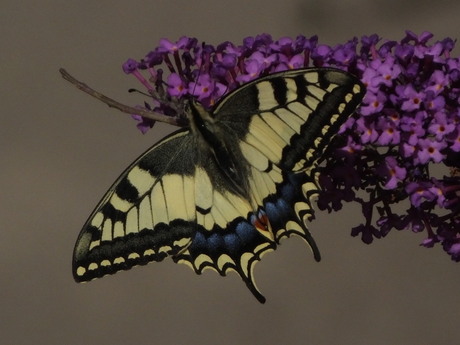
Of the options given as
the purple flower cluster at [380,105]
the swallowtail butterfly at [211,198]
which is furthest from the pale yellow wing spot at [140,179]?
the purple flower cluster at [380,105]

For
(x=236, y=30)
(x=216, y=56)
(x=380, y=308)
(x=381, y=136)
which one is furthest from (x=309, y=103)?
(x=236, y=30)

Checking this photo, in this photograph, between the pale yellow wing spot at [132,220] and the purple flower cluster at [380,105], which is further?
the pale yellow wing spot at [132,220]

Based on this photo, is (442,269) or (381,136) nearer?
(381,136)

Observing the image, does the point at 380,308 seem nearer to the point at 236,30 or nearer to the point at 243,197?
the point at 236,30

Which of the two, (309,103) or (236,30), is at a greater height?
(236,30)

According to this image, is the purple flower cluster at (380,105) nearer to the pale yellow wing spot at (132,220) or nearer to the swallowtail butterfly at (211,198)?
the swallowtail butterfly at (211,198)

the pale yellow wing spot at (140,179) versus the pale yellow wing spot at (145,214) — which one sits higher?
the pale yellow wing spot at (140,179)

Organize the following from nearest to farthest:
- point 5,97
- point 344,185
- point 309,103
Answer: point 309,103 < point 344,185 < point 5,97

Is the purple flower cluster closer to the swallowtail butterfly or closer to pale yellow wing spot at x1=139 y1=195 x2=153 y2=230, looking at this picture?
the swallowtail butterfly
